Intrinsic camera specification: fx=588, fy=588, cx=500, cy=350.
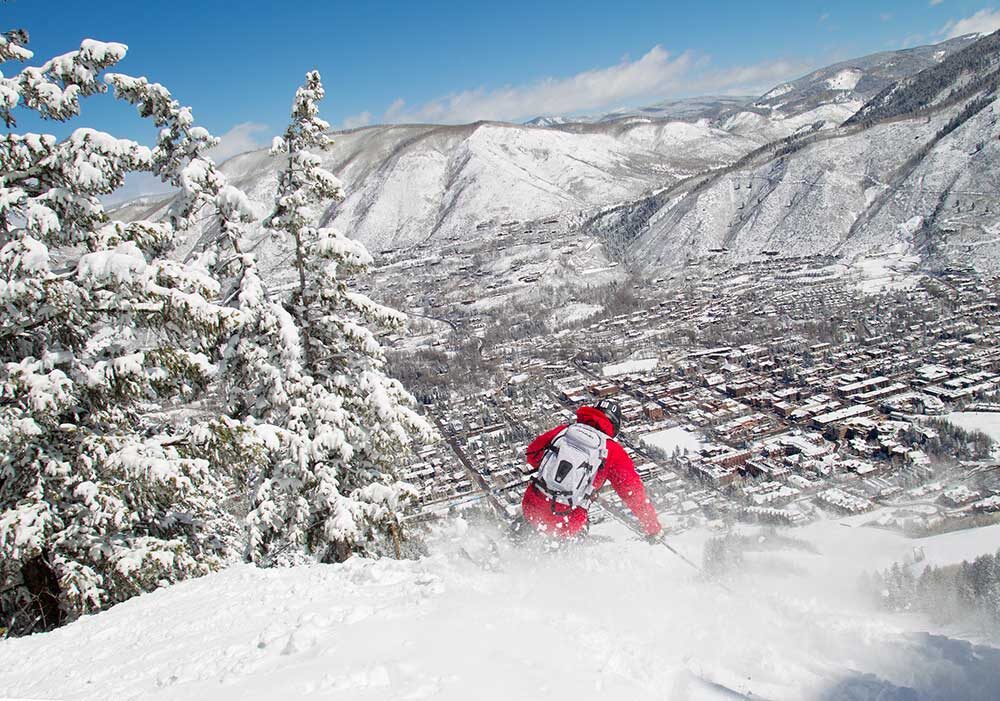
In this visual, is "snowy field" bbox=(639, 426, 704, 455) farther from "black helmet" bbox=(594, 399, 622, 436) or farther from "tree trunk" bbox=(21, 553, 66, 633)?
"tree trunk" bbox=(21, 553, 66, 633)

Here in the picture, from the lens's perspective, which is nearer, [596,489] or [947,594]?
[947,594]

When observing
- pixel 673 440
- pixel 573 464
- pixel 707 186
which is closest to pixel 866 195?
pixel 707 186

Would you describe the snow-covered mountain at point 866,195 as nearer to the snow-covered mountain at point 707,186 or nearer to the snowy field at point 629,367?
the snow-covered mountain at point 707,186

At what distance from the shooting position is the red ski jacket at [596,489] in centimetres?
631

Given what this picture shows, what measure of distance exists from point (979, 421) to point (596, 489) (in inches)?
1583

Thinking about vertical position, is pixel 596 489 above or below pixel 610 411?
below

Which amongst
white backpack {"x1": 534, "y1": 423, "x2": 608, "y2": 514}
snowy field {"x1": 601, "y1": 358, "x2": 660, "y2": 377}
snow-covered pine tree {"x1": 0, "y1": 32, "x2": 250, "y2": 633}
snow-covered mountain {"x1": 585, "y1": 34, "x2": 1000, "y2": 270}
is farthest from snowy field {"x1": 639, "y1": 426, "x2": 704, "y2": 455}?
snow-covered mountain {"x1": 585, "y1": 34, "x2": 1000, "y2": 270}

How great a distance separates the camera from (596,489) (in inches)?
256

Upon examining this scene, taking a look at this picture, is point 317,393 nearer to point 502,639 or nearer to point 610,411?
point 610,411

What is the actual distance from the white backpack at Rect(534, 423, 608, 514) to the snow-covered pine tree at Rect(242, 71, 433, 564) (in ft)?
14.5

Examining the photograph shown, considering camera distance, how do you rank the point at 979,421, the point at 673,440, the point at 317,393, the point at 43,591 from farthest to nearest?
the point at 673,440 < the point at 979,421 < the point at 317,393 < the point at 43,591

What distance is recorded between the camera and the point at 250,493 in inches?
384

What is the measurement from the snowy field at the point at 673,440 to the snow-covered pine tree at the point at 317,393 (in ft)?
104

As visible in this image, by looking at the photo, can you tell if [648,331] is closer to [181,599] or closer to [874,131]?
[181,599]
